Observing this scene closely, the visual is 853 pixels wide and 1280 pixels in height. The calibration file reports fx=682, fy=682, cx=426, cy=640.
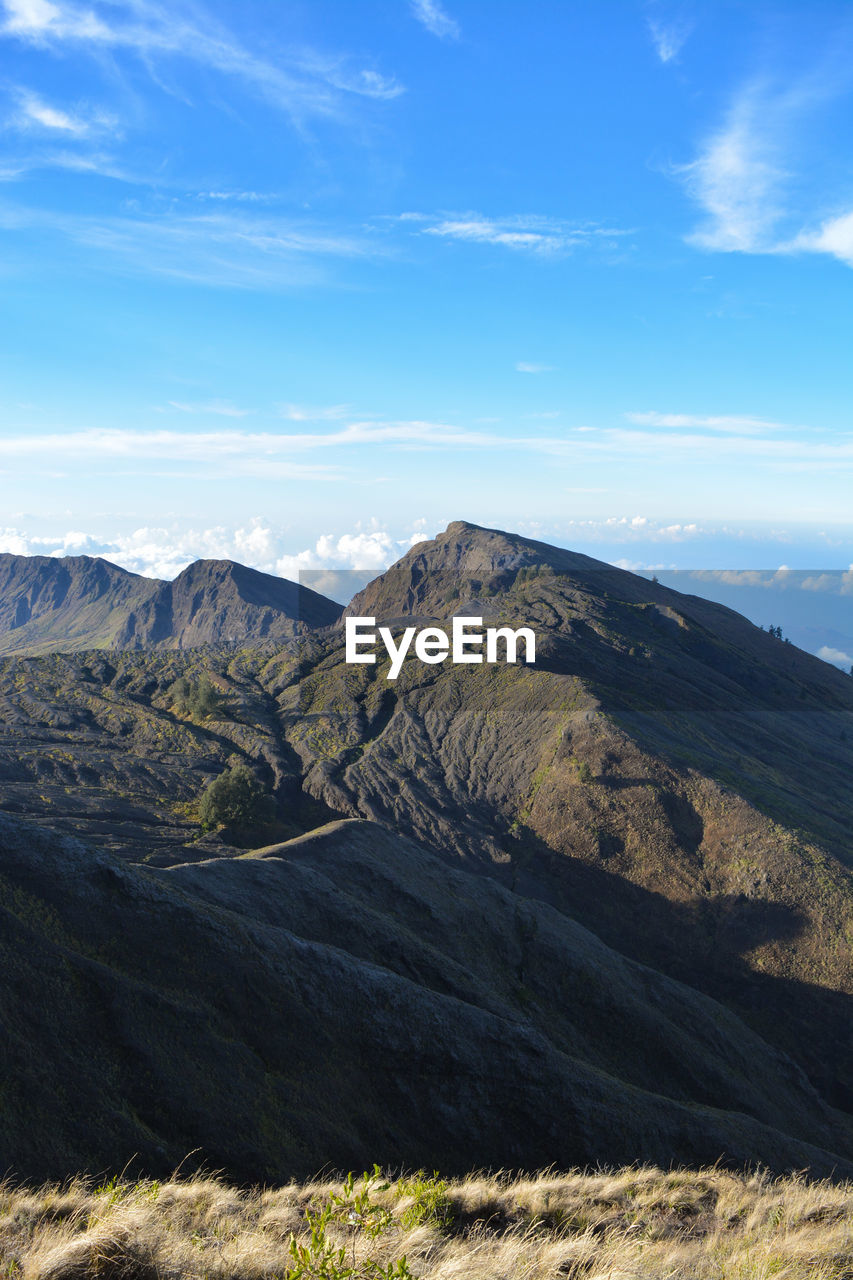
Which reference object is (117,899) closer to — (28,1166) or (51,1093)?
(51,1093)

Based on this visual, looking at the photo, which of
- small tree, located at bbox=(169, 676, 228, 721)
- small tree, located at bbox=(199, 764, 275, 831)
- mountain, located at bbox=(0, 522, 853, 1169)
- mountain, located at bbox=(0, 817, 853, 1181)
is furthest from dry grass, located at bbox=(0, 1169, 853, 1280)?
small tree, located at bbox=(169, 676, 228, 721)

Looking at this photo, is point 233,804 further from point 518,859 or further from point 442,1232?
point 442,1232

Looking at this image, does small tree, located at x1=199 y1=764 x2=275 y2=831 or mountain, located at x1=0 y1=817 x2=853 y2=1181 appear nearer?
mountain, located at x1=0 y1=817 x2=853 y2=1181

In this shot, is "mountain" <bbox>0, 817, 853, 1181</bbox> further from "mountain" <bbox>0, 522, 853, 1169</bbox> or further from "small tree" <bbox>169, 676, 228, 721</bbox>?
"small tree" <bbox>169, 676, 228, 721</bbox>

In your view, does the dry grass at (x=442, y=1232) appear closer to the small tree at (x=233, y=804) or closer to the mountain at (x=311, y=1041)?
the mountain at (x=311, y=1041)

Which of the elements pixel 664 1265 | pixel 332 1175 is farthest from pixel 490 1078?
pixel 664 1265

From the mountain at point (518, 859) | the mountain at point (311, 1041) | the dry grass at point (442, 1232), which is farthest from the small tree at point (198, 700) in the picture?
the dry grass at point (442, 1232)
